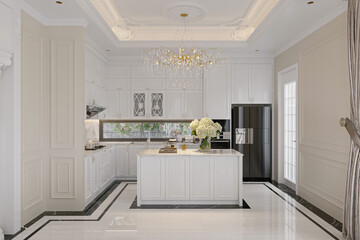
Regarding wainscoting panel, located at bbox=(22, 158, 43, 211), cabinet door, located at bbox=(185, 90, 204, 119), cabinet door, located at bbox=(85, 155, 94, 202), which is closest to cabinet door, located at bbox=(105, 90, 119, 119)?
cabinet door, located at bbox=(185, 90, 204, 119)

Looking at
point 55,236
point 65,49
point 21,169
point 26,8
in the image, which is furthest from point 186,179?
point 26,8

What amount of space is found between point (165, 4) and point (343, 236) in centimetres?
407

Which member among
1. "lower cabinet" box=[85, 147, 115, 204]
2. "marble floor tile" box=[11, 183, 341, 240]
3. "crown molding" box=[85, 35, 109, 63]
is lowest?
"marble floor tile" box=[11, 183, 341, 240]

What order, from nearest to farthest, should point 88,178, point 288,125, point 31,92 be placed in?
1. point 31,92
2. point 88,178
3. point 288,125

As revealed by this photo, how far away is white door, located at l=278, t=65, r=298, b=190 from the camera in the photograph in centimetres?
512

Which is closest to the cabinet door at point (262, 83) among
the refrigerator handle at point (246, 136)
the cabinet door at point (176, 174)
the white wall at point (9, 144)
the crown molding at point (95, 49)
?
the refrigerator handle at point (246, 136)

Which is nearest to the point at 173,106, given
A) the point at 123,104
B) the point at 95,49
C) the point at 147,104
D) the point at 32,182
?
the point at 147,104

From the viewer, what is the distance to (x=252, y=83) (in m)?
6.05

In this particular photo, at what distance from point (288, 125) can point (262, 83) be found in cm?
119

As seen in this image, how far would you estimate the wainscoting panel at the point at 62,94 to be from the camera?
13.0 feet

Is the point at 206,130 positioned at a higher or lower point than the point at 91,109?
lower

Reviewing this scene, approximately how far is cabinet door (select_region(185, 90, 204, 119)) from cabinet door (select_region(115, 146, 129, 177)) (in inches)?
67.0

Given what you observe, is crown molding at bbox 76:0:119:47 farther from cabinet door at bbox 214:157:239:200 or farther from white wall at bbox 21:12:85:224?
cabinet door at bbox 214:157:239:200

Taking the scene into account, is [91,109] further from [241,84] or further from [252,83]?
[252,83]
